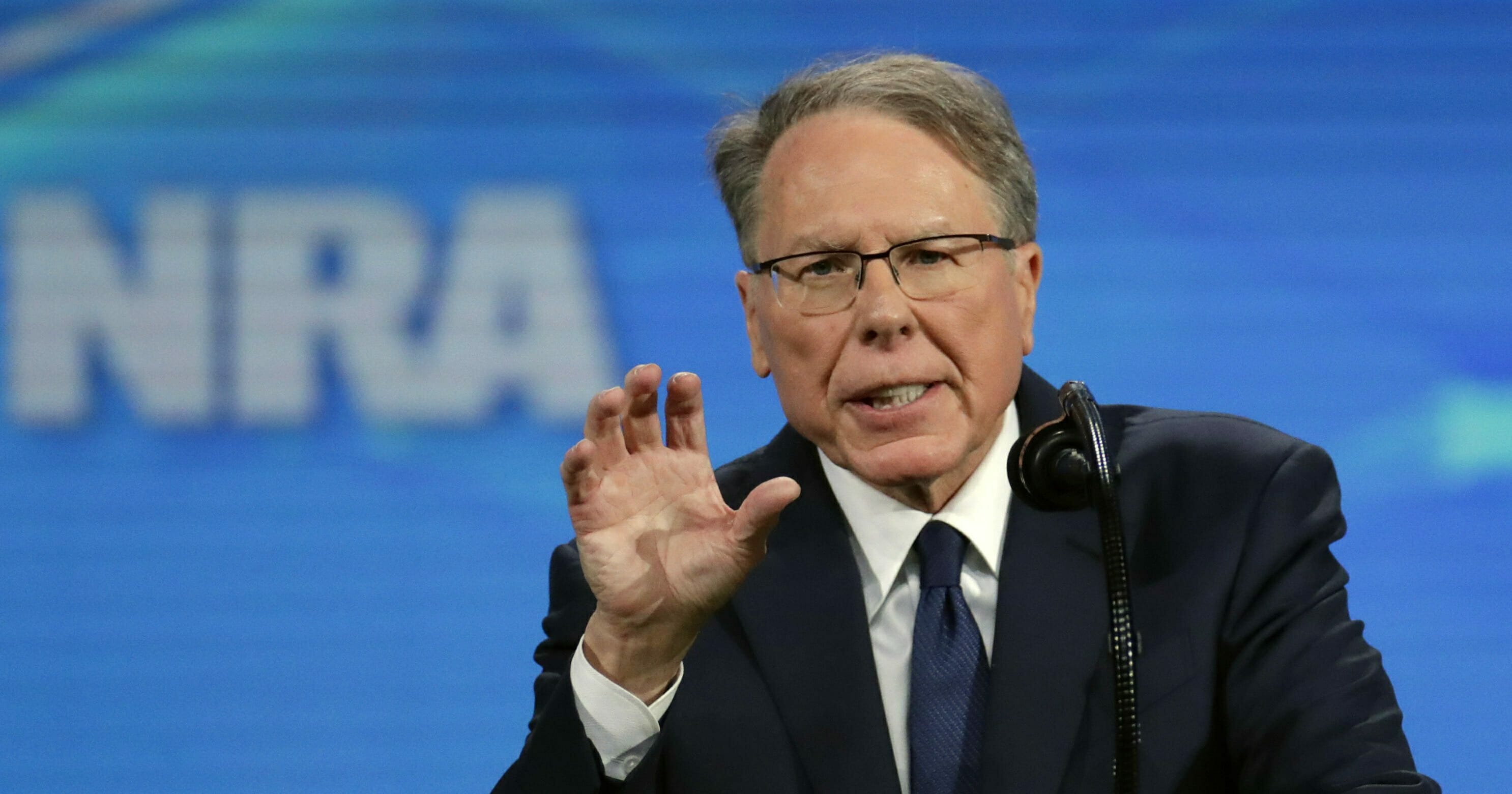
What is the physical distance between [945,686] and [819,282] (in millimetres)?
561

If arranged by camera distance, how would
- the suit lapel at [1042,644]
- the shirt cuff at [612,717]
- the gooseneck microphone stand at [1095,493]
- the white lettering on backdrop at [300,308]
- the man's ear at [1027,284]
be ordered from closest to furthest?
the gooseneck microphone stand at [1095,493] < the shirt cuff at [612,717] < the suit lapel at [1042,644] < the man's ear at [1027,284] < the white lettering on backdrop at [300,308]

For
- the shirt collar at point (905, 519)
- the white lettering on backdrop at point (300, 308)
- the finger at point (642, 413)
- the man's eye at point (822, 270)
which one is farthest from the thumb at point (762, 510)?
the white lettering on backdrop at point (300, 308)

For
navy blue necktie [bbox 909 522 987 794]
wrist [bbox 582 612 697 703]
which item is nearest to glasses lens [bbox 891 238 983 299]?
navy blue necktie [bbox 909 522 987 794]

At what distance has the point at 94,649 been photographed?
11.9 feet

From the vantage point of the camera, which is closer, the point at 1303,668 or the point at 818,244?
the point at 1303,668

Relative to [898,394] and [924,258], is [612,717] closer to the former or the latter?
[898,394]

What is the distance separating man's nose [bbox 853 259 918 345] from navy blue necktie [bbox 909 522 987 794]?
0.29 meters

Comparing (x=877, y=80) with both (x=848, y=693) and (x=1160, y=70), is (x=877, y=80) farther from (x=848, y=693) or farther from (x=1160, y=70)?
(x=1160, y=70)

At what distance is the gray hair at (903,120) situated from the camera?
2.06 m

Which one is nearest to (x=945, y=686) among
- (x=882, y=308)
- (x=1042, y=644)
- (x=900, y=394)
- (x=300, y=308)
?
(x=1042, y=644)

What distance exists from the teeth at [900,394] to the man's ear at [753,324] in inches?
9.0

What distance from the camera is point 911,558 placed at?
Answer: 204cm

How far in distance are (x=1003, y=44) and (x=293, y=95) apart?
169 cm

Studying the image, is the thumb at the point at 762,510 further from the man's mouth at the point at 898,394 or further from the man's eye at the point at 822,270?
the man's eye at the point at 822,270
